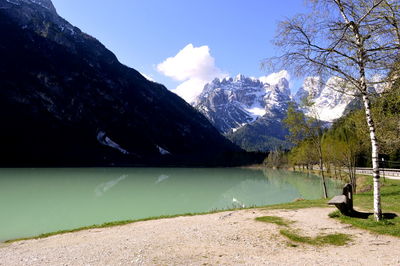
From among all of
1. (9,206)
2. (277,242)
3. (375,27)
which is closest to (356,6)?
(375,27)

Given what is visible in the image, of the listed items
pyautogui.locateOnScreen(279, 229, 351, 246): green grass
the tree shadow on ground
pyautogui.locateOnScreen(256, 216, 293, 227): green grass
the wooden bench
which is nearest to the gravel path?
pyautogui.locateOnScreen(279, 229, 351, 246): green grass

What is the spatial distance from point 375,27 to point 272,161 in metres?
184

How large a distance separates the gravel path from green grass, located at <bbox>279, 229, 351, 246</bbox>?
1.23 ft

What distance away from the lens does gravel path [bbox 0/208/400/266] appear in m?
9.61

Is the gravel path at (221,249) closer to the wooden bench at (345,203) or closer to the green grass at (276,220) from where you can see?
the green grass at (276,220)

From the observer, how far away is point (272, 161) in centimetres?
18900

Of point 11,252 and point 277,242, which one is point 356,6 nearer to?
point 277,242

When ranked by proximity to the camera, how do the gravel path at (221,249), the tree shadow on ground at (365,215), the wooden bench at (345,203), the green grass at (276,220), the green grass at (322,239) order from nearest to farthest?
1. the gravel path at (221,249)
2. the green grass at (322,239)
3. the tree shadow on ground at (365,215)
4. the green grass at (276,220)
5. the wooden bench at (345,203)

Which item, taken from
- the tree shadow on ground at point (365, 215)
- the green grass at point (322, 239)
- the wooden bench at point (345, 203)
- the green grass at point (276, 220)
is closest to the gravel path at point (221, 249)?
the green grass at point (322, 239)

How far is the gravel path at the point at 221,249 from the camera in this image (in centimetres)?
961

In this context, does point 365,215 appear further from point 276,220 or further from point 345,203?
point 276,220

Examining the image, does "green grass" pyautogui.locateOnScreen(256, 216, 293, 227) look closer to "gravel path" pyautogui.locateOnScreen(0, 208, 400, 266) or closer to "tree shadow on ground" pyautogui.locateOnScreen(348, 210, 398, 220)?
"gravel path" pyautogui.locateOnScreen(0, 208, 400, 266)

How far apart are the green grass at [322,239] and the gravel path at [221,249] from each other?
37cm

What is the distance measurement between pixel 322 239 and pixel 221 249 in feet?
14.7
